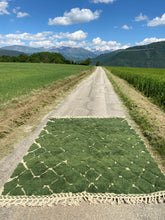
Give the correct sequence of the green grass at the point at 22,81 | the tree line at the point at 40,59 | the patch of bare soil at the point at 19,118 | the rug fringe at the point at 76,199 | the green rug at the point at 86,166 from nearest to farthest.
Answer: the rug fringe at the point at 76,199 < the green rug at the point at 86,166 < the patch of bare soil at the point at 19,118 < the green grass at the point at 22,81 < the tree line at the point at 40,59

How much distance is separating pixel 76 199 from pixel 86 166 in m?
1.00

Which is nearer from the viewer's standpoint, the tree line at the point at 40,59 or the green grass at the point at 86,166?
the green grass at the point at 86,166

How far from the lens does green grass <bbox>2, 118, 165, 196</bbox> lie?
3.25 m

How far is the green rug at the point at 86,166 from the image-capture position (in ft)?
10.6

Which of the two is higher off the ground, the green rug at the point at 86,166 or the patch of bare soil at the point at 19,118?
the patch of bare soil at the point at 19,118

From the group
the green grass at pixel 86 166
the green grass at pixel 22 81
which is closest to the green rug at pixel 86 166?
the green grass at pixel 86 166

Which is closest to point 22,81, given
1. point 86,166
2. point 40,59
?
point 86,166

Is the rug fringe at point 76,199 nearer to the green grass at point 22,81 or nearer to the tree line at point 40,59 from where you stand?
the green grass at point 22,81

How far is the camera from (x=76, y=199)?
9.71 feet

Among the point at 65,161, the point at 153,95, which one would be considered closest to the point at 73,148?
the point at 65,161

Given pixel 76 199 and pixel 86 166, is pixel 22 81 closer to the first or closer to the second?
pixel 86 166

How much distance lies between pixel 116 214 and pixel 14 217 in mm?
1774

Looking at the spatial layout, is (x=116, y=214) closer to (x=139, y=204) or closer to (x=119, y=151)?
(x=139, y=204)

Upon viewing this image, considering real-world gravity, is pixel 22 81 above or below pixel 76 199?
above
